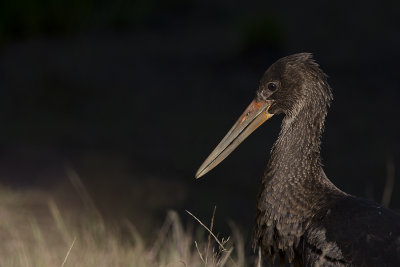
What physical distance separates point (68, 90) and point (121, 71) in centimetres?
73

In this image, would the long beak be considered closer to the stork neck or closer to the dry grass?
the stork neck

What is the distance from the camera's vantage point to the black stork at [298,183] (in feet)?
10.1

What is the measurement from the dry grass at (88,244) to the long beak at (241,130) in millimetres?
361

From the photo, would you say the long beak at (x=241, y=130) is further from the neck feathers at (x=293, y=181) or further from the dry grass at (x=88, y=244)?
the dry grass at (x=88, y=244)

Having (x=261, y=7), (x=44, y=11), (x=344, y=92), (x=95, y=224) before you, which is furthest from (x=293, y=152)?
(x=261, y=7)

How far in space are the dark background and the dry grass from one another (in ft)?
1.87

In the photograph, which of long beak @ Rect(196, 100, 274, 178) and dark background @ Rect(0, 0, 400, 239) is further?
dark background @ Rect(0, 0, 400, 239)

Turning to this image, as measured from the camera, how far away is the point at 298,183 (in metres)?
3.40

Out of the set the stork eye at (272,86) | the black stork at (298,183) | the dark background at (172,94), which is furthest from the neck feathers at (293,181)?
the dark background at (172,94)

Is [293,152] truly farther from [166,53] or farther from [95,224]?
[166,53]

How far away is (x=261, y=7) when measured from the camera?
10.8 metres

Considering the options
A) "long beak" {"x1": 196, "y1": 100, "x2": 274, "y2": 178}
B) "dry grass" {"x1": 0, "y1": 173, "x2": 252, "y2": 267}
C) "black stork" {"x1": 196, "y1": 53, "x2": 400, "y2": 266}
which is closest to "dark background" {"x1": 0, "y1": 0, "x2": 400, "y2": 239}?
"dry grass" {"x1": 0, "y1": 173, "x2": 252, "y2": 267}

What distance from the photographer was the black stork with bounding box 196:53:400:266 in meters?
3.09

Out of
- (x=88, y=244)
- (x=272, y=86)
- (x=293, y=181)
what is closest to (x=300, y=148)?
(x=293, y=181)
